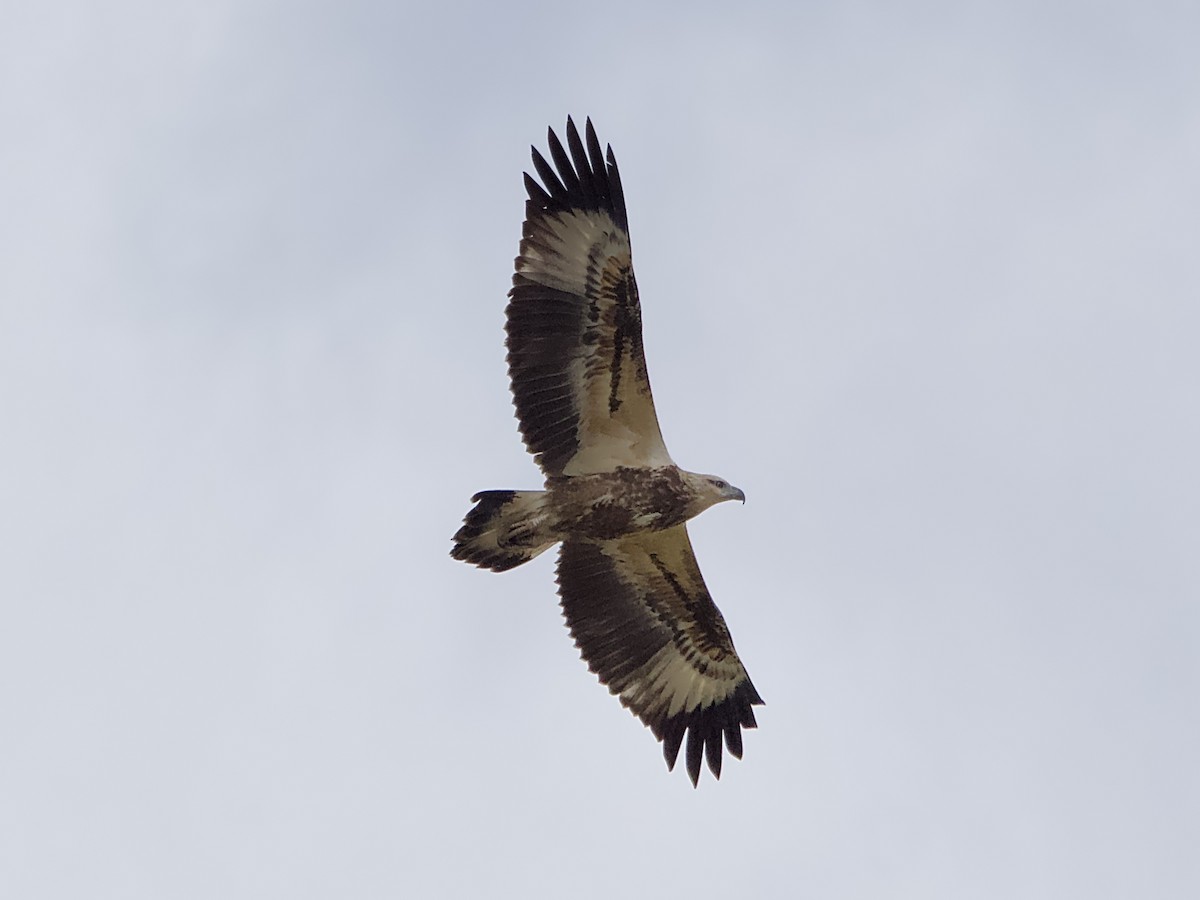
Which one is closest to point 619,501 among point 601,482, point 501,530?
point 601,482

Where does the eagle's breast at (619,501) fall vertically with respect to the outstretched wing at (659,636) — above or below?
above

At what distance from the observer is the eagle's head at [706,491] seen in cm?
1558

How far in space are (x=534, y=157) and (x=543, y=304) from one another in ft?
4.28

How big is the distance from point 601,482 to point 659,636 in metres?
1.88

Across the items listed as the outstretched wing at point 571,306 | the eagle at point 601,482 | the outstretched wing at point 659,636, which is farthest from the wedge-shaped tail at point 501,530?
the outstretched wing at point 659,636

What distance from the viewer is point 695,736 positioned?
16328mm

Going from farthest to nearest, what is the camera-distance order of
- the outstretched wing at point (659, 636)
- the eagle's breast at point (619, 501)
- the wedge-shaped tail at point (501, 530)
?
1. the outstretched wing at point (659, 636)
2. the eagle's breast at point (619, 501)
3. the wedge-shaped tail at point (501, 530)

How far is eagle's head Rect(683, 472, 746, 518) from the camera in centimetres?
1558

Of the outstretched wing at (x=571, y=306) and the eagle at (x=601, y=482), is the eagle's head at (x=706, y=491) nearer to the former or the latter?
the eagle at (x=601, y=482)

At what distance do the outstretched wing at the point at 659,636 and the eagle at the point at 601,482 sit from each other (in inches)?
0.5

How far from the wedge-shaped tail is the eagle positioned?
0.04 feet

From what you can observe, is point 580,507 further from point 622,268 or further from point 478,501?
point 622,268

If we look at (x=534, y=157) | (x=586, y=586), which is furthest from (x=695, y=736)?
(x=534, y=157)

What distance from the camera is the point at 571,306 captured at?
14953 mm
